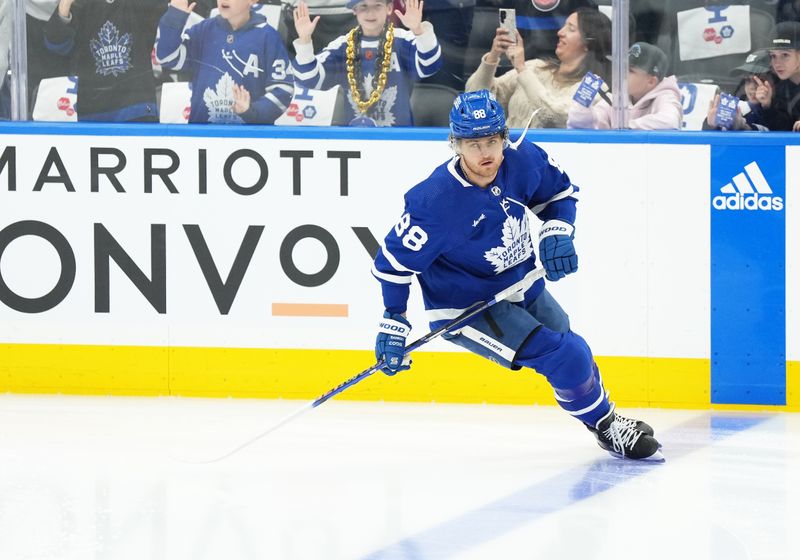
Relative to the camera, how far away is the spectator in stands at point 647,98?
14.8 ft

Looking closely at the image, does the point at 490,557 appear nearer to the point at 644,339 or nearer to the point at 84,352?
the point at 644,339

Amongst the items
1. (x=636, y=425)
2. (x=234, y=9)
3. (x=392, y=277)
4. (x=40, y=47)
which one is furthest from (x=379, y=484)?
(x=40, y=47)

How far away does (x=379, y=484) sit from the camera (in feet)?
12.0

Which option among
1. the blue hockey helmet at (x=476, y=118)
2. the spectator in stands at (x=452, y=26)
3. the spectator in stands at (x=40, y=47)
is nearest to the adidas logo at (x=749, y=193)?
the spectator in stands at (x=452, y=26)

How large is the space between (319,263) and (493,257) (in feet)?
4.01

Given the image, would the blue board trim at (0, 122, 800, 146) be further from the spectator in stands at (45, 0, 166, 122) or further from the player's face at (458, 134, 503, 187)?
the player's face at (458, 134, 503, 187)

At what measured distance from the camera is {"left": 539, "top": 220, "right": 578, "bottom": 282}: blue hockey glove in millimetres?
3545

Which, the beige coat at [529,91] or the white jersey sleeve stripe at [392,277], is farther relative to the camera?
the beige coat at [529,91]

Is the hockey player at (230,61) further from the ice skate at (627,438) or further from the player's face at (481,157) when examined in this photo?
the ice skate at (627,438)

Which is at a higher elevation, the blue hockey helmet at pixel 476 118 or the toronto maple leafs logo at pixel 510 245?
the blue hockey helmet at pixel 476 118

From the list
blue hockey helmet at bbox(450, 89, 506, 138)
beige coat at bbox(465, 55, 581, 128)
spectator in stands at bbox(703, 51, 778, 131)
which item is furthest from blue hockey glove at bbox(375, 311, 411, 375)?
spectator in stands at bbox(703, 51, 778, 131)

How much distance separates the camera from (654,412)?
179 inches

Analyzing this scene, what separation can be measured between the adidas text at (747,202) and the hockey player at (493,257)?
98 cm

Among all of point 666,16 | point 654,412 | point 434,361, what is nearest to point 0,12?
point 434,361
